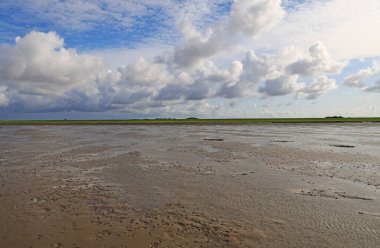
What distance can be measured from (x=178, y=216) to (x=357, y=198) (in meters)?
7.15

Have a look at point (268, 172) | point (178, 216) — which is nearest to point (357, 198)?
point (268, 172)

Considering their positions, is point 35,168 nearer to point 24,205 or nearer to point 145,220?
point 24,205

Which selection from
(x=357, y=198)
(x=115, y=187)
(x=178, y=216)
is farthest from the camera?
(x=115, y=187)

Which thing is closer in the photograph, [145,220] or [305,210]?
[145,220]

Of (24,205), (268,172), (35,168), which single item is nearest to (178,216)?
(24,205)

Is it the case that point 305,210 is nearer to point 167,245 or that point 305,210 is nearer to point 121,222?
point 167,245

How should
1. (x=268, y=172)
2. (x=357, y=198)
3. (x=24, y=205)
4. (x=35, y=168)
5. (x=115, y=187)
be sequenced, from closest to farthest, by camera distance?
(x=24, y=205) → (x=357, y=198) → (x=115, y=187) → (x=268, y=172) → (x=35, y=168)

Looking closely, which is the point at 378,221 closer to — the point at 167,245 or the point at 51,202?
the point at 167,245

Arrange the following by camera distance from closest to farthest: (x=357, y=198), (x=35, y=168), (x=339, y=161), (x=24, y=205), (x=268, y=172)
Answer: (x=24, y=205) → (x=357, y=198) → (x=268, y=172) → (x=35, y=168) → (x=339, y=161)

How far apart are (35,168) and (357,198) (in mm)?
17148

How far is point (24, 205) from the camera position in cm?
1126

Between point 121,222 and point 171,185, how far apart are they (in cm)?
525

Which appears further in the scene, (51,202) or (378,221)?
(51,202)

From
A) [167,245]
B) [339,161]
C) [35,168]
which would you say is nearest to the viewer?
[167,245]
